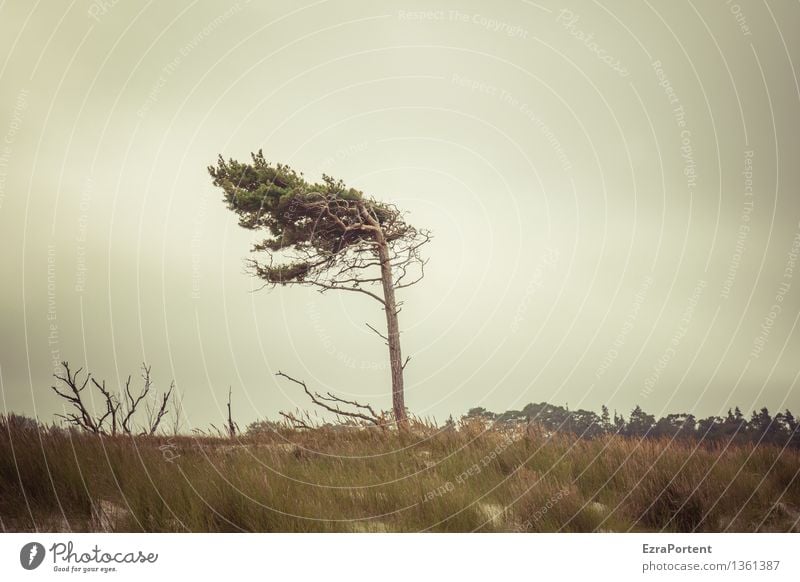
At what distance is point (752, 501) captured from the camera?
8281 millimetres

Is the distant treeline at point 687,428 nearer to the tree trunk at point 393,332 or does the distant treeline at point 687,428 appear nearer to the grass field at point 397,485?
the grass field at point 397,485

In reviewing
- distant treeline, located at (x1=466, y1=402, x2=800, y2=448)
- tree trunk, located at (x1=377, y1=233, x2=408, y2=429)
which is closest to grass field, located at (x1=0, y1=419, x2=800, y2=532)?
distant treeline, located at (x1=466, y1=402, x2=800, y2=448)

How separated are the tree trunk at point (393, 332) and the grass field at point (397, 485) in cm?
273

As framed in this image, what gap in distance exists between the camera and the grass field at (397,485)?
22.6 ft

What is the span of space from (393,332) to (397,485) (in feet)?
18.2

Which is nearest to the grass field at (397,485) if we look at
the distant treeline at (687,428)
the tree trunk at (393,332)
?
the distant treeline at (687,428)

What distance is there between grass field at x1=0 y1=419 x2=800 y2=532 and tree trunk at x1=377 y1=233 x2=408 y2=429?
2.73m

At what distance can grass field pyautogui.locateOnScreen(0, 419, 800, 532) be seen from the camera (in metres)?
6.90

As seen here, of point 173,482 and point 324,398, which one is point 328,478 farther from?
point 324,398

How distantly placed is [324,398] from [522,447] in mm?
4751

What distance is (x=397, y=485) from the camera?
25.1 ft
